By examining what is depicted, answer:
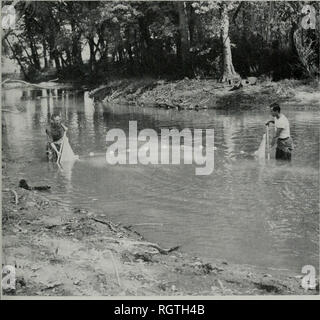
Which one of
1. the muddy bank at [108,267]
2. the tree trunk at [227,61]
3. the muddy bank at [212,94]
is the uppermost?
the tree trunk at [227,61]

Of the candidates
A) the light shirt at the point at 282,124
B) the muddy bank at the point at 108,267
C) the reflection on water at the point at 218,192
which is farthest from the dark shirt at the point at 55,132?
the muddy bank at the point at 108,267

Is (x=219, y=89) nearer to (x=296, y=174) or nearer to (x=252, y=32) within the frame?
(x=252, y=32)

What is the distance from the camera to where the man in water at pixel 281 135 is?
1433 cm

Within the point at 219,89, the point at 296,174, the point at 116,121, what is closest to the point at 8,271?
the point at 296,174

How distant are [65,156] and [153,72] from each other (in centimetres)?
2018

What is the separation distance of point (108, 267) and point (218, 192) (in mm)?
5278

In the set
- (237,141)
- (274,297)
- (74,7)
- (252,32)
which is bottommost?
(274,297)

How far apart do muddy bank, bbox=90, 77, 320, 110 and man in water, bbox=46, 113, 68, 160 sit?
1175 centimetres

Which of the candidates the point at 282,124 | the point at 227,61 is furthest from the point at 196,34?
the point at 282,124

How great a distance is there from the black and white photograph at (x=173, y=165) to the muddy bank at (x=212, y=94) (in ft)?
0.34

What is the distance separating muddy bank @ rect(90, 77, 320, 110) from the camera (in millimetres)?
25453

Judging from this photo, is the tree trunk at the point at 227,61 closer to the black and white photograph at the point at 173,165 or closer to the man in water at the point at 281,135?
the black and white photograph at the point at 173,165

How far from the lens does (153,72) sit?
3569cm

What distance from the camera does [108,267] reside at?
787 cm
